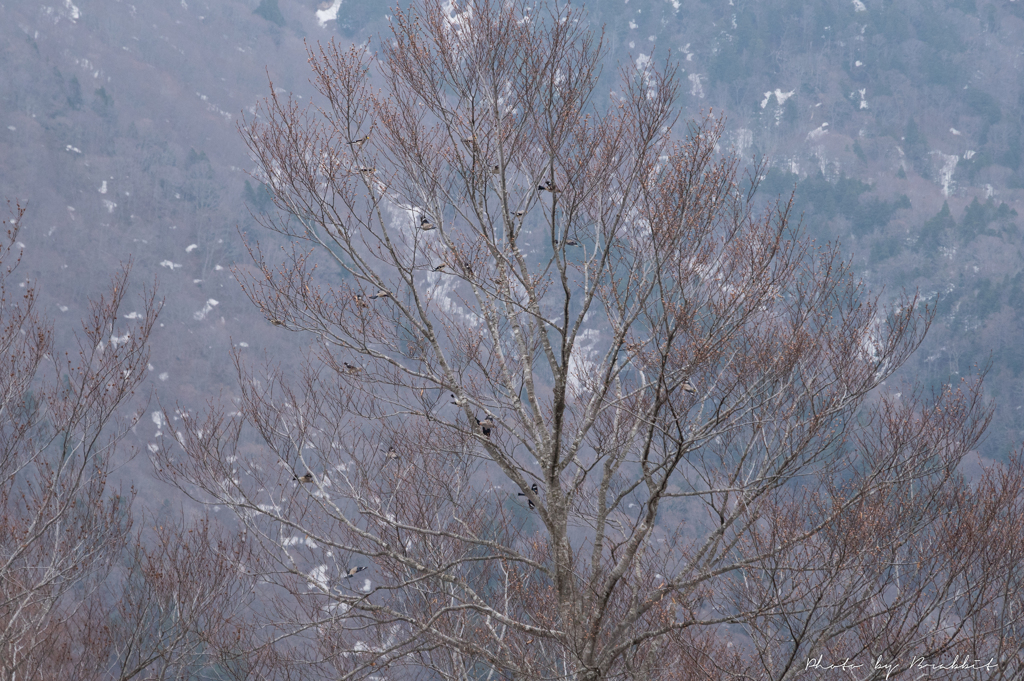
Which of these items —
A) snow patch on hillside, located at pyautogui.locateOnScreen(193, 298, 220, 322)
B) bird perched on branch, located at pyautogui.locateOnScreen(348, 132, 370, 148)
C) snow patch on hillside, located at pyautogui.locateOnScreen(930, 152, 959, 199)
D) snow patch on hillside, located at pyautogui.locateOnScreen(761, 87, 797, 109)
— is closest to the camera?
bird perched on branch, located at pyautogui.locateOnScreen(348, 132, 370, 148)

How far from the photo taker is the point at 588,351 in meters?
68.6

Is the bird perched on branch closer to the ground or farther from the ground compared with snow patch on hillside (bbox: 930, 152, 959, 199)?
closer to the ground

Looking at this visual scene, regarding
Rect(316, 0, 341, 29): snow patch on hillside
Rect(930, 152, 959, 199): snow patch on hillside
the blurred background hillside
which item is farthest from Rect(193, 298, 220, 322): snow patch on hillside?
Rect(930, 152, 959, 199): snow patch on hillside

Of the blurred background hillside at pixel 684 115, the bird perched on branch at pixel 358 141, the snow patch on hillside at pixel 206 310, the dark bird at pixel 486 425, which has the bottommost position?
the dark bird at pixel 486 425

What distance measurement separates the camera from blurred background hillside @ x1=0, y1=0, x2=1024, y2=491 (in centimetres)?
6353

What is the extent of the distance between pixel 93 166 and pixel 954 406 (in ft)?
266

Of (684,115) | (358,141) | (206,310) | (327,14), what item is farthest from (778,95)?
(358,141)

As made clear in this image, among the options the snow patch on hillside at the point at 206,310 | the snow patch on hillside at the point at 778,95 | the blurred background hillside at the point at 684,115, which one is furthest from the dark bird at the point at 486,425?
the snow patch on hillside at the point at 778,95

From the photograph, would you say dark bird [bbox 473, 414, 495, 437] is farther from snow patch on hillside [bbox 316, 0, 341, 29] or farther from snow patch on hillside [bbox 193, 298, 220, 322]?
snow patch on hillside [bbox 316, 0, 341, 29]

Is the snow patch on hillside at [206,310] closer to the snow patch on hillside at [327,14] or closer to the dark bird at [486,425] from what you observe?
the snow patch on hillside at [327,14]

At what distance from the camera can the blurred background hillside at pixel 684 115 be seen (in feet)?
208

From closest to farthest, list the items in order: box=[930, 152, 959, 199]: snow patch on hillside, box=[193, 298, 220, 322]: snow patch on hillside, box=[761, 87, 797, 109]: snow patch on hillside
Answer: box=[193, 298, 220, 322]: snow patch on hillside, box=[930, 152, 959, 199]: snow patch on hillside, box=[761, 87, 797, 109]: snow patch on hillside

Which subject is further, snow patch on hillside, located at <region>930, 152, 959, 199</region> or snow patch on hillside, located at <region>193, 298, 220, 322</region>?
snow patch on hillside, located at <region>930, 152, 959, 199</region>

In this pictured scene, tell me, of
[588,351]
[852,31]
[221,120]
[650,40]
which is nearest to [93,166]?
[221,120]
